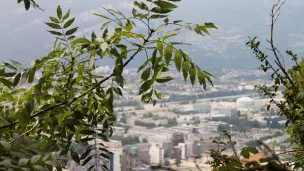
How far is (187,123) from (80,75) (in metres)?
3.70

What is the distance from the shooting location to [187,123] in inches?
178

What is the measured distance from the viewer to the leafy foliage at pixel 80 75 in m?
0.67

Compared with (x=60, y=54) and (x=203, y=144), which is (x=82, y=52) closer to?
(x=60, y=54)

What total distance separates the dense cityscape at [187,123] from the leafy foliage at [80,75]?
0.10m

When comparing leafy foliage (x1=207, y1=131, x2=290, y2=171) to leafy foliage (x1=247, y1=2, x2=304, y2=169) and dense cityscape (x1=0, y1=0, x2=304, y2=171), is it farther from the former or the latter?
leafy foliage (x1=247, y1=2, x2=304, y2=169)

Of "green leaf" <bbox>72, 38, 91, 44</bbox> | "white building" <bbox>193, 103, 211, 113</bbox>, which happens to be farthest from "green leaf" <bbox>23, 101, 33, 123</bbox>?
"white building" <bbox>193, 103, 211, 113</bbox>

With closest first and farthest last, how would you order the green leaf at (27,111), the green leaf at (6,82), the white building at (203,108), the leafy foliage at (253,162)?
the leafy foliage at (253,162) → the green leaf at (27,111) → the green leaf at (6,82) → the white building at (203,108)

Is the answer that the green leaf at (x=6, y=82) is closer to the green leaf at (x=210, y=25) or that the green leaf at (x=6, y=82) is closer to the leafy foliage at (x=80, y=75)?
the leafy foliage at (x=80, y=75)

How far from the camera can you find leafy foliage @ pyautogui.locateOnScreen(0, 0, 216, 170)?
67cm

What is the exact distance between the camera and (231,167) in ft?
1.62

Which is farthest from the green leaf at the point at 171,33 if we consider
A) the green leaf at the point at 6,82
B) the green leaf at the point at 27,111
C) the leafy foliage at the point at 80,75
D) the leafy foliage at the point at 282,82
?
the leafy foliage at the point at 282,82

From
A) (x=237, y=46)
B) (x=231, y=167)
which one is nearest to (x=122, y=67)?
(x=231, y=167)

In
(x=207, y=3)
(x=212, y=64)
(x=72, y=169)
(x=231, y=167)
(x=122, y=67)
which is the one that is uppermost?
(x=207, y=3)

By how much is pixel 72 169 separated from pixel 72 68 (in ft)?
1.62
